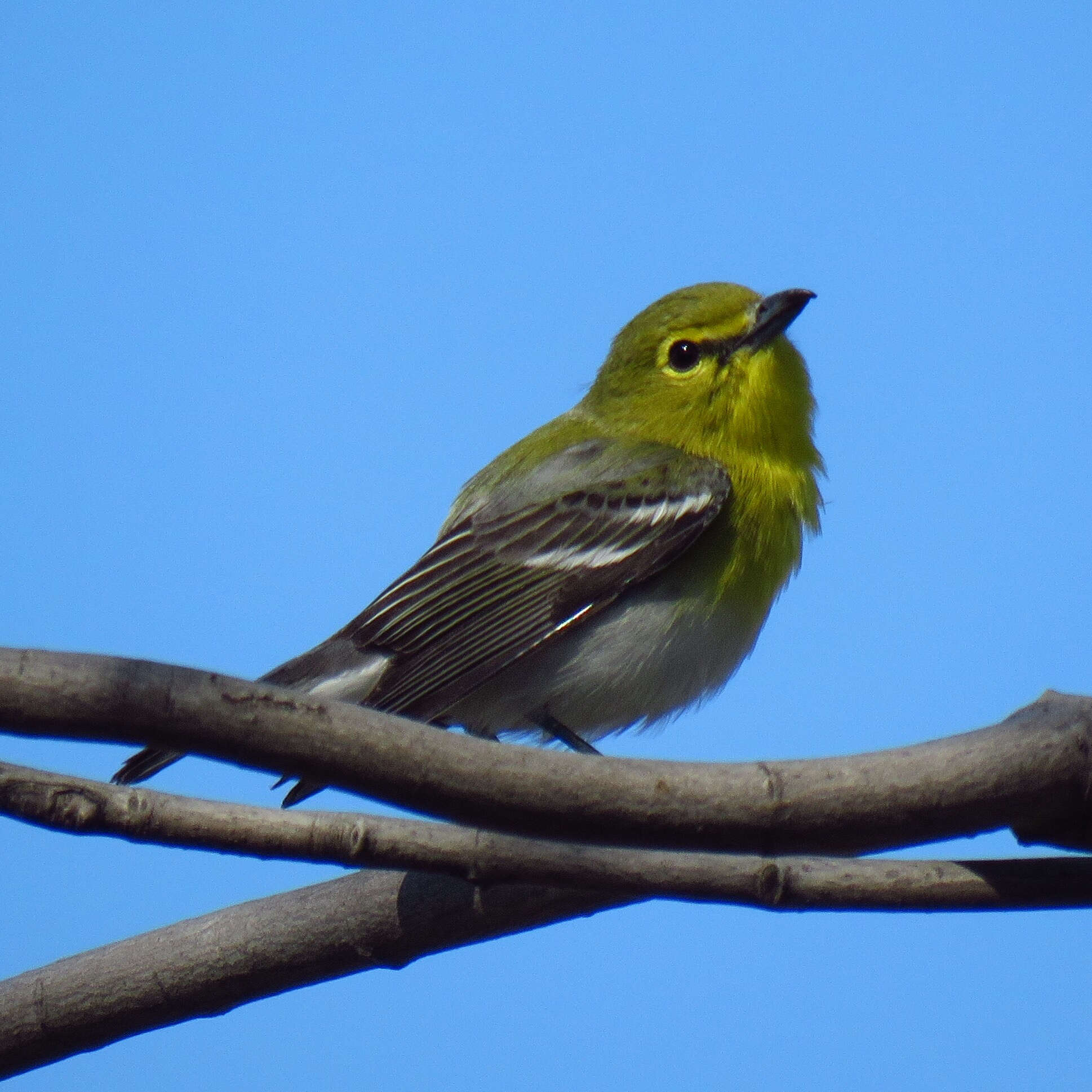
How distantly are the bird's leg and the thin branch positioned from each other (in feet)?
7.30

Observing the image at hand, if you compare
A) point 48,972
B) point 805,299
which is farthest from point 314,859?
point 805,299

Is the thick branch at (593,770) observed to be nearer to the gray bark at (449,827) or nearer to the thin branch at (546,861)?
the gray bark at (449,827)

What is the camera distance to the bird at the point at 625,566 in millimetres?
5035

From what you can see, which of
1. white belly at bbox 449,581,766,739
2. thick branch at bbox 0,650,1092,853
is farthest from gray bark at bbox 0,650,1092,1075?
white belly at bbox 449,581,766,739

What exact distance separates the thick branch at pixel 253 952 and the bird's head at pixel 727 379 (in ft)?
8.97

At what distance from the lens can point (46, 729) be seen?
2094 millimetres

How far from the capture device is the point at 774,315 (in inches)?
222

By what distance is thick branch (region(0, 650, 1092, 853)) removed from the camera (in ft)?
6.97

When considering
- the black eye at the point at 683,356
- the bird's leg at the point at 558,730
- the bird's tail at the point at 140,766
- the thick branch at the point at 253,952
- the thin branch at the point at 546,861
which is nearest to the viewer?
the thin branch at the point at 546,861

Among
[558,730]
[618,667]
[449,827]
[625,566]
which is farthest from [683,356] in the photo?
[449,827]

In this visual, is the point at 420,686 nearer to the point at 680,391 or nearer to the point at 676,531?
the point at 676,531

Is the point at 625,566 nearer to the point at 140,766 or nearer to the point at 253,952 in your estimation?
the point at 140,766

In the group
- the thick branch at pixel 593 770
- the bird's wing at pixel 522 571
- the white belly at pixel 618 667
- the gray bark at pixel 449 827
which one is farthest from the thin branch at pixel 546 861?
the white belly at pixel 618 667

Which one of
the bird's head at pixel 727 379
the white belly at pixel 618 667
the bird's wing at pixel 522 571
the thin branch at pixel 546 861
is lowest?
the thin branch at pixel 546 861
